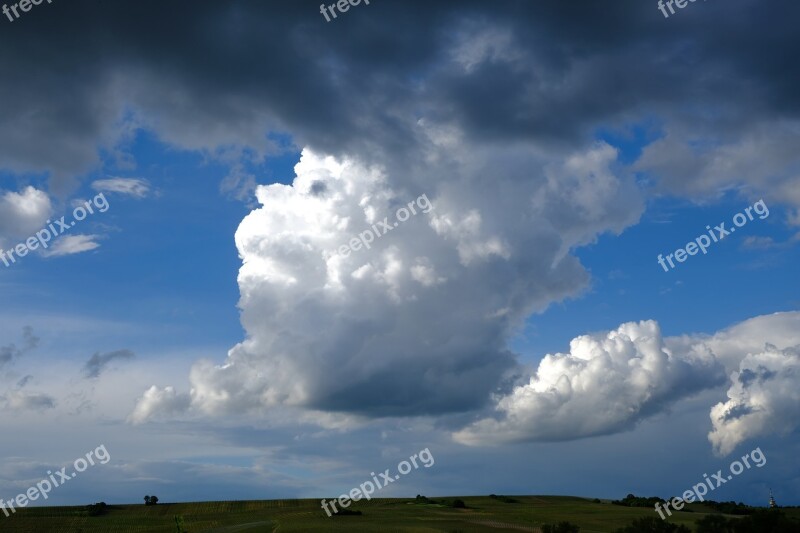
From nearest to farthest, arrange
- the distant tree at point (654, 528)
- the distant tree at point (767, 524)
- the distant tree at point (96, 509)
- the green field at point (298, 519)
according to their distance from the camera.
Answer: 1. the distant tree at point (767, 524)
2. the distant tree at point (654, 528)
3. the green field at point (298, 519)
4. the distant tree at point (96, 509)

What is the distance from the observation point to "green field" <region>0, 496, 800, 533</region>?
122625 mm

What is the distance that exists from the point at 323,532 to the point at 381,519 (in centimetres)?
3224

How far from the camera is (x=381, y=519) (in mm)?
137750

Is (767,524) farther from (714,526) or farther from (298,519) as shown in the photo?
(298,519)

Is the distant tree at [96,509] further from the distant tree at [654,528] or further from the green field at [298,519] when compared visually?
the distant tree at [654,528]

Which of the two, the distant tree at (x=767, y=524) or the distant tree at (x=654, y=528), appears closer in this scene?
the distant tree at (x=767, y=524)

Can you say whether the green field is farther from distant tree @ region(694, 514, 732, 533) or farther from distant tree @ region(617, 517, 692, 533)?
distant tree @ region(694, 514, 732, 533)

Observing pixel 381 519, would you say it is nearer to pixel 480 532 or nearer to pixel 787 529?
pixel 480 532

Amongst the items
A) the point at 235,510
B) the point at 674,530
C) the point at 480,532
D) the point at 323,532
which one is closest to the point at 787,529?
the point at 674,530

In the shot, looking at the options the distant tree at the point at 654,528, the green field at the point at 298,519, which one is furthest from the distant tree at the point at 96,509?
the distant tree at the point at 654,528

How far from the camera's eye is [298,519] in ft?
448

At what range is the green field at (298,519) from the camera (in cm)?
12262

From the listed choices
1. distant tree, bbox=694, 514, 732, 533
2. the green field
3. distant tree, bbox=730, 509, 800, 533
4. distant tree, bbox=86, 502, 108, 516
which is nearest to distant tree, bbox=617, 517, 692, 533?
distant tree, bbox=694, 514, 732, 533

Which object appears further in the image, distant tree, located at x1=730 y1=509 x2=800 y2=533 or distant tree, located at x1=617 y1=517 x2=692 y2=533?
distant tree, located at x1=617 y1=517 x2=692 y2=533
